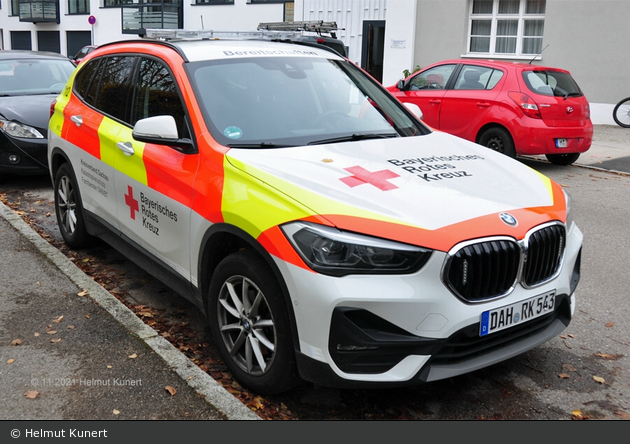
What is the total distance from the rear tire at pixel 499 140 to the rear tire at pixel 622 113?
7.99 metres

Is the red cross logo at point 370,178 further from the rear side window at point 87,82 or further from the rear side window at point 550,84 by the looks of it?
the rear side window at point 550,84

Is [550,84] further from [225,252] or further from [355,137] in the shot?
[225,252]

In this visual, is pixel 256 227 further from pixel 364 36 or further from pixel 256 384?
pixel 364 36

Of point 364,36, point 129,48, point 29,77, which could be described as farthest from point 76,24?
point 129,48

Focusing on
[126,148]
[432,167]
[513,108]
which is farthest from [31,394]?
[513,108]

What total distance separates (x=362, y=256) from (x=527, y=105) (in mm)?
8133

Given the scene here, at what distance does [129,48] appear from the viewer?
513 centimetres

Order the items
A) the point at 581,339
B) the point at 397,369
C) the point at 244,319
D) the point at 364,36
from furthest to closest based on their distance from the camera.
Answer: the point at 364,36 → the point at 581,339 → the point at 244,319 → the point at 397,369

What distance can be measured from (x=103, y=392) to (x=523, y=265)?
2.29m

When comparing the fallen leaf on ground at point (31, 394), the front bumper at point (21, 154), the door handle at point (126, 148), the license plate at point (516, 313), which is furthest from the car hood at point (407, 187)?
the front bumper at point (21, 154)

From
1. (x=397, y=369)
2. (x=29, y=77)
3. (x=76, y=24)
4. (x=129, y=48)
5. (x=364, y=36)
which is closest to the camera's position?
(x=397, y=369)

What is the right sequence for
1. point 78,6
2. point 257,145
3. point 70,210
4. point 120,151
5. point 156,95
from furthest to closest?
1. point 78,6
2. point 70,210
3. point 120,151
4. point 156,95
5. point 257,145

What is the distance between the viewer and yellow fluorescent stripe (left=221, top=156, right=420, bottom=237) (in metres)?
3.11

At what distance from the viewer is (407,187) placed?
338 cm
